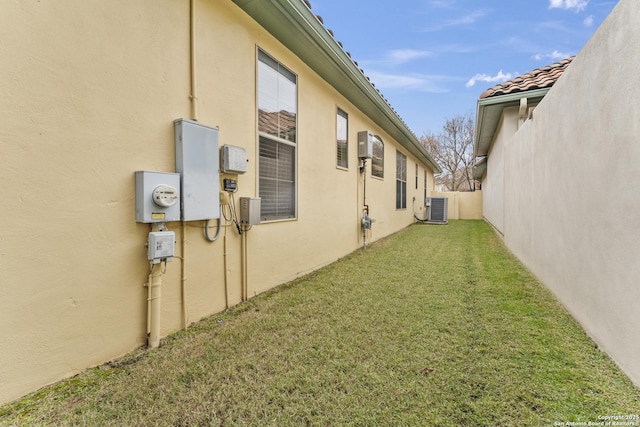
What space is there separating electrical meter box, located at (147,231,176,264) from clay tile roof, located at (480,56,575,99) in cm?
659

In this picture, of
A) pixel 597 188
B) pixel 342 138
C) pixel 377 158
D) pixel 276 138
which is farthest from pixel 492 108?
pixel 276 138

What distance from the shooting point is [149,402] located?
149cm

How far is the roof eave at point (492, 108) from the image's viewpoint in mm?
5262

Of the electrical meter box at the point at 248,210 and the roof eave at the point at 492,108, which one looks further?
the roof eave at the point at 492,108

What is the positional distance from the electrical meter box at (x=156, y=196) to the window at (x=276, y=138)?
125cm

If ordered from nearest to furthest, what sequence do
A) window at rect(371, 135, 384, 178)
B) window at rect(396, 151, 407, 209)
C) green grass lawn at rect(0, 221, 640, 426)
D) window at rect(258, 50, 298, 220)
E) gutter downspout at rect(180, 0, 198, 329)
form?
green grass lawn at rect(0, 221, 640, 426)
gutter downspout at rect(180, 0, 198, 329)
window at rect(258, 50, 298, 220)
window at rect(371, 135, 384, 178)
window at rect(396, 151, 407, 209)

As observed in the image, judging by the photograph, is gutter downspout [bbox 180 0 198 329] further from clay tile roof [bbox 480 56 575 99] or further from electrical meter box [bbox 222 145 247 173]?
clay tile roof [bbox 480 56 575 99]

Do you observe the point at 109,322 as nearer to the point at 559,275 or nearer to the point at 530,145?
the point at 559,275

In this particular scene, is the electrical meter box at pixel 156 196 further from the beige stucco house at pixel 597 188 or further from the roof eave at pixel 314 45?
the beige stucco house at pixel 597 188

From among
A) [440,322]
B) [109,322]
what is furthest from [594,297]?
[109,322]

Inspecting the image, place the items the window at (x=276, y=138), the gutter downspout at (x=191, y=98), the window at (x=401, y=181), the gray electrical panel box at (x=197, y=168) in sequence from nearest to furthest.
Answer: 1. the gray electrical panel box at (x=197, y=168)
2. the gutter downspout at (x=191, y=98)
3. the window at (x=276, y=138)
4. the window at (x=401, y=181)

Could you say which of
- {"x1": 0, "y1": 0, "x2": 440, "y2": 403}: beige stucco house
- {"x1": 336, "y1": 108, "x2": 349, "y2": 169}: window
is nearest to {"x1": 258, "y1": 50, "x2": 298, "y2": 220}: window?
{"x1": 0, "y1": 0, "x2": 440, "y2": 403}: beige stucco house

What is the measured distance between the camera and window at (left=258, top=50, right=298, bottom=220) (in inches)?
128

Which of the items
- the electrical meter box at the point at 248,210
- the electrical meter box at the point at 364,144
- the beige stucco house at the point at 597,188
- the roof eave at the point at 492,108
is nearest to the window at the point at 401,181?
the roof eave at the point at 492,108
